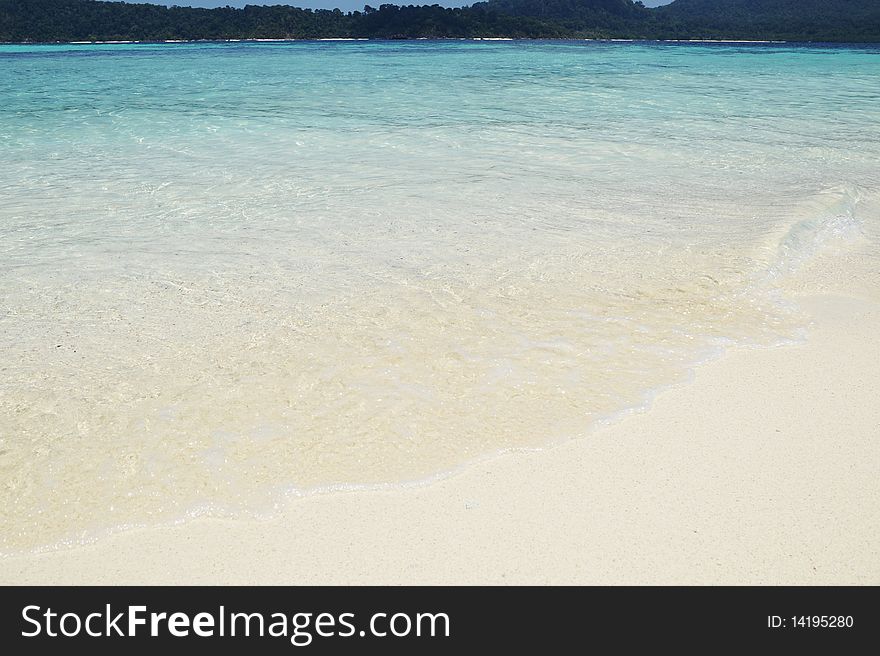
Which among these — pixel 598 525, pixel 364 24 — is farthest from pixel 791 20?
pixel 598 525

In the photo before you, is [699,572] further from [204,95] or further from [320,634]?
[204,95]

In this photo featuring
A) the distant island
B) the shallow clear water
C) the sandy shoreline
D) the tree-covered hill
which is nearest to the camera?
→ the sandy shoreline

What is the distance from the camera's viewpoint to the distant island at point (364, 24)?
7994 cm

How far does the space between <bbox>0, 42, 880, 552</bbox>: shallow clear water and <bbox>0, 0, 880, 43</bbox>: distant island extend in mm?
79696

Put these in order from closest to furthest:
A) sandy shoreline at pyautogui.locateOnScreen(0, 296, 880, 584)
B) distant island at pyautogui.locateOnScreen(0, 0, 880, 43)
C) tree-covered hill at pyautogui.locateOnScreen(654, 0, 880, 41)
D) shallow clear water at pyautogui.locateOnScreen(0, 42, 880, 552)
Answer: sandy shoreline at pyautogui.locateOnScreen(0, 296, 880, 584)
shallow clear water at pyautogui.locateOnScreen(0, 42, 880, 552)
tree-covered hill at pyautogui.locateOnScreen(654, 0, 880, 41)
distant island at pyautogui.locateOnScreen(0, 0, 880, 43)

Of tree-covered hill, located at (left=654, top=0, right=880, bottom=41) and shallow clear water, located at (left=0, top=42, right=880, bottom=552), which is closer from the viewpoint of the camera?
shallow clear water, located at (left=0, top=42, right=880, bottom=552)

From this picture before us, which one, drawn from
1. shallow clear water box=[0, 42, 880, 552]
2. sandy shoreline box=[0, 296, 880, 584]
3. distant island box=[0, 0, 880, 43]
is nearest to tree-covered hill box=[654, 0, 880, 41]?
distant island box=[0, 0, 880, 43]

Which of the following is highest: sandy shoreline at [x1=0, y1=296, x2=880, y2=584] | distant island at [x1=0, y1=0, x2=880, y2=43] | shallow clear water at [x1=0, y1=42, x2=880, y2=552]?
distant island at [x1=0, y1=0, x2=880, y2=43]

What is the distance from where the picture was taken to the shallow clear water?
2682 millimetres

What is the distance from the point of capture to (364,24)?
96.8m

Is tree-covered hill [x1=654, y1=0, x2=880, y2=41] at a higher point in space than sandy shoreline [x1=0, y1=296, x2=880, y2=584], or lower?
higher

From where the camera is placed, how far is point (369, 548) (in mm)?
2207

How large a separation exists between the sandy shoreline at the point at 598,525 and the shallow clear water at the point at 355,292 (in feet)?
0.46

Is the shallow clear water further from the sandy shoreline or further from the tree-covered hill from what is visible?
the tree-covered hill
